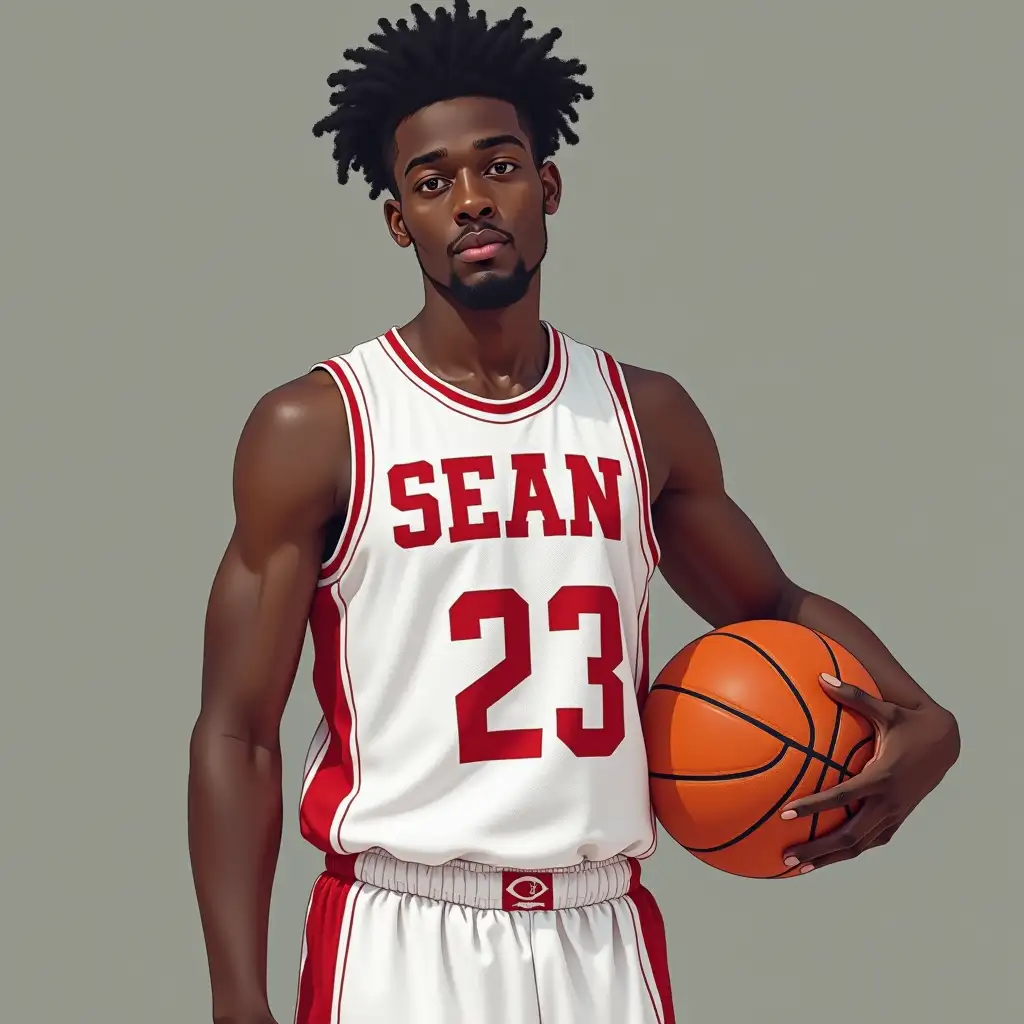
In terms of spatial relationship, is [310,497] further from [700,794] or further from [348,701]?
[700,794]

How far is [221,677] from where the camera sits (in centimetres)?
560

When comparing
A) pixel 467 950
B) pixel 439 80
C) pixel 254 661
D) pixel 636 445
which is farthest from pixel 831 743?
pixel 439 80

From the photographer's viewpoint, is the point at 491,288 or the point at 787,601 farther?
the point at 787,601

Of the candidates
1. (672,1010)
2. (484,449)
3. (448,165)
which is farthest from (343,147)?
(672,1010)

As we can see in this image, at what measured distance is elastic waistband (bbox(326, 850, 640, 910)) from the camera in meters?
5.52

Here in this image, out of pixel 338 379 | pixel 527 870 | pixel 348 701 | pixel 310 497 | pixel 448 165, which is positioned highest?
pixel 448 165

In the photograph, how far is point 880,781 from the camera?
18.5 ft

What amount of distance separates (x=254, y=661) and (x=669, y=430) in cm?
133

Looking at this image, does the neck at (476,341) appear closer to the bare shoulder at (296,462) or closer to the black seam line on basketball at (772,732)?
the bare shoulder at (296,462)

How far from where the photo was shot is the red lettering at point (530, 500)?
555 cm

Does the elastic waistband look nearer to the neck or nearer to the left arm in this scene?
the left arm

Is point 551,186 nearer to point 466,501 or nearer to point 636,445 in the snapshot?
point 636,445

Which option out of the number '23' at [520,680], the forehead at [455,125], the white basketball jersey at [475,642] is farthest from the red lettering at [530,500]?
the forehead at [455,125]

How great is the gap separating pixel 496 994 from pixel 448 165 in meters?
2.17
